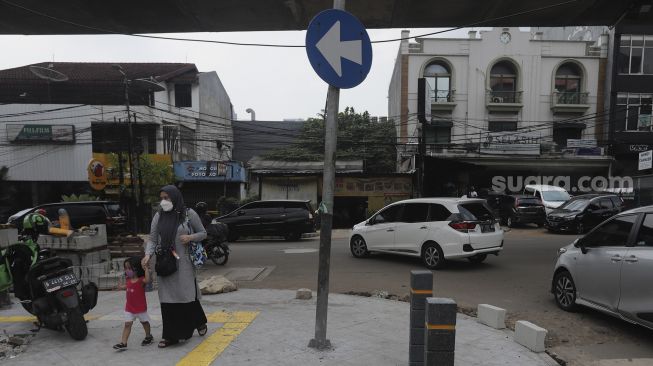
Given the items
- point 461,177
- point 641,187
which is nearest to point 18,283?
point 641,187

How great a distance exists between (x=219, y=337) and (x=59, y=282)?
183cm

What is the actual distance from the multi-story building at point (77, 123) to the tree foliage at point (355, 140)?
300 inches

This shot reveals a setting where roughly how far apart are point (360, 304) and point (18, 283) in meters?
4.47

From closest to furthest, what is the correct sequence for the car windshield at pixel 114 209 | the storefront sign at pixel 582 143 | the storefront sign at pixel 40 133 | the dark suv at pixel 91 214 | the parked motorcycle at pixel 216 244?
the parked motorcycle at pixel 216 244
the dark suv at pixel 91 214
the car windshield at pixel 114 209
the storefront sign at pixel 40 133
the storefront sign at pixel 582 143

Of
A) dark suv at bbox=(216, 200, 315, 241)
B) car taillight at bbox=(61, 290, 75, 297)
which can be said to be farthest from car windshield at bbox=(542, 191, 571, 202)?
car taillight at bbox=(61, 290, 75, 297)

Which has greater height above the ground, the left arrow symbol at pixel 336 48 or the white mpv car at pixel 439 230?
the left arrow symbol at pixel 336 48

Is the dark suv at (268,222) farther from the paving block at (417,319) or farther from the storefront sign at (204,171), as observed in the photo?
the paving block at (417,319)

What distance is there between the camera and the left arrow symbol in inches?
162

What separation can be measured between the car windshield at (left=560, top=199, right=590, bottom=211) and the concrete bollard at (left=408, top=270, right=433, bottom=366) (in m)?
16.3

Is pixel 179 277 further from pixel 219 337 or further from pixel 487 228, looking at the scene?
pixel 487 228

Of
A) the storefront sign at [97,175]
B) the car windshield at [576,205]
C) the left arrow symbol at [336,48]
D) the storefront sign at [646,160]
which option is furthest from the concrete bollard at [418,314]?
the storefront sign at [97,175]

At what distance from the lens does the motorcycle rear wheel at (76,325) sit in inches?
193

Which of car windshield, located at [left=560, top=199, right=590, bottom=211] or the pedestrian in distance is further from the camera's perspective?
car windshield, located at [left=560, top=199, right=590, bottom=211]

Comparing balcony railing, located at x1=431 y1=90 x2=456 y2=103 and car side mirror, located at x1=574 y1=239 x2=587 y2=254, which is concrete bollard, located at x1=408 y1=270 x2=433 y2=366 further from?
balcony railing, located at x1=431 y1=90 x2=456 y2=103
